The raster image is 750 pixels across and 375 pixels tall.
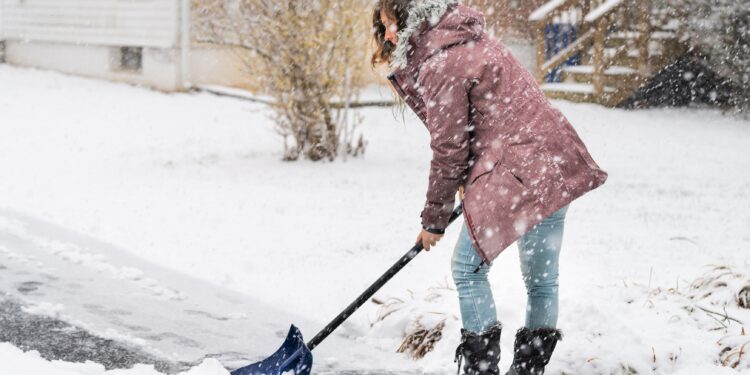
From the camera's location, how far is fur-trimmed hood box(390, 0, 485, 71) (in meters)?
2.83

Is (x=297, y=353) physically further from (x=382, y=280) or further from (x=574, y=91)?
(x=574, y=91)

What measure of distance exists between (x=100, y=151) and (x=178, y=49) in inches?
218

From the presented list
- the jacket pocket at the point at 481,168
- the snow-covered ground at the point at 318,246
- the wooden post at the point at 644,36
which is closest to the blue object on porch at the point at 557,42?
the wooden post at the point at 644,36

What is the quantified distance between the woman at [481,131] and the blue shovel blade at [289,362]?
799mm

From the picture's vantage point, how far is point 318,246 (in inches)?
243

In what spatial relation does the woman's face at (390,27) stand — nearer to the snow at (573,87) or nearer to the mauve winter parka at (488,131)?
the mauve winter parka at (488,131)

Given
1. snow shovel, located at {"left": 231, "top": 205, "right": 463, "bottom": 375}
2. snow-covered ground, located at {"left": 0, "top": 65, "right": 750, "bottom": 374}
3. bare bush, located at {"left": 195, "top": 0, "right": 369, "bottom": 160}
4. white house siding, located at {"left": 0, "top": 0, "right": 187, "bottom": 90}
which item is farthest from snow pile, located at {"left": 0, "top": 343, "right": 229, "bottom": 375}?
white house siding, located at {"left": 0, "top": 0, "right": 187, "bottom": 90}

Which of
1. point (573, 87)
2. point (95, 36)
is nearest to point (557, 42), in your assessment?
point (573, 87)

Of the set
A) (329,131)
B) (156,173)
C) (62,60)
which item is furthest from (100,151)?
(62,60)

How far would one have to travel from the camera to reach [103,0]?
16.9 meters

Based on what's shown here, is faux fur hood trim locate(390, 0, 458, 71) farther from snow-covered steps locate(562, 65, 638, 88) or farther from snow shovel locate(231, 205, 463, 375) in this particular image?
snow-covered steps locate(562, 65, 638, 88)

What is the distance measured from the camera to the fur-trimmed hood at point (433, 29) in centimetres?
283

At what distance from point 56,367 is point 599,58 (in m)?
11.2

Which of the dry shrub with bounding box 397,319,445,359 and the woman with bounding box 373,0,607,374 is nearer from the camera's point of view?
the woman with bounding box 373,0,607,374
